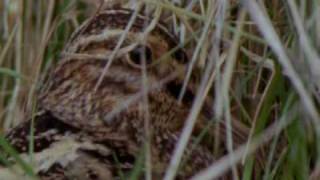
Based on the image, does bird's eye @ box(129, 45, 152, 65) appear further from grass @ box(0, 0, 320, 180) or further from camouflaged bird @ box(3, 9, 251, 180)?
grass @ box(0, 0, 320, 180)

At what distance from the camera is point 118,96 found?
2879 millimetres

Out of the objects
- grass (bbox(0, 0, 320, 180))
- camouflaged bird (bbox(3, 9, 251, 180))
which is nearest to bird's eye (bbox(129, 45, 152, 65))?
camouflaged bird (bbox(3, 9, 251, 180))

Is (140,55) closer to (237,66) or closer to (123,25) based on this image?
(123,25)

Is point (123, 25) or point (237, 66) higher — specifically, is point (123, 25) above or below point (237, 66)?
above

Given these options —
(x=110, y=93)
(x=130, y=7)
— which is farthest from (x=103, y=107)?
(x=130, y=7)

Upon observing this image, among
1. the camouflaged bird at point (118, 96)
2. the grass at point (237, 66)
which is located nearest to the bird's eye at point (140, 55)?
the camouflaged bird at point (118, 96)

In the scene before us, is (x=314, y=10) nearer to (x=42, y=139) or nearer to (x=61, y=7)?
(x=42, y=139)

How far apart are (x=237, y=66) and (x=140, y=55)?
23cm

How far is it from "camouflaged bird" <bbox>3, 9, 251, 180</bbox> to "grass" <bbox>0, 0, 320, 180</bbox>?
0.07 m

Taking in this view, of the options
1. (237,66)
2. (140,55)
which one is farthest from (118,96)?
(237,66)

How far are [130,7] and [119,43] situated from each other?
1.04 ft

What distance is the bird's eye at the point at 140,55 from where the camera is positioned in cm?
275

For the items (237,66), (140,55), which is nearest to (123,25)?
(140,55)

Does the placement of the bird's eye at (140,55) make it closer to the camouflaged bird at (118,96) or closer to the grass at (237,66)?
the camouflaged bird at (118,96)
